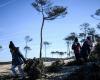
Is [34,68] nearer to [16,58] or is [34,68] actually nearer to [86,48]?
[16,58]

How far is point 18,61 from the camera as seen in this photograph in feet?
41.6

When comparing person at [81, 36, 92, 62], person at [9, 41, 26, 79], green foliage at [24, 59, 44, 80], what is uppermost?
person at [81, 36, 92, 62]

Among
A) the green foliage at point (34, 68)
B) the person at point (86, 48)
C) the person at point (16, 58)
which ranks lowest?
the green foliage at point (34, 68)

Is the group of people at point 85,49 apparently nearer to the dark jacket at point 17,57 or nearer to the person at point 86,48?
the person at point 86,48

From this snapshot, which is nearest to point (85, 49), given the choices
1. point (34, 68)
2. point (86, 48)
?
point (86, 48)

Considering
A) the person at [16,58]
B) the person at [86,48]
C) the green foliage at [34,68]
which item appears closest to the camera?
the green foliage at [34,68]

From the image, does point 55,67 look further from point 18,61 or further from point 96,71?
point 96,71

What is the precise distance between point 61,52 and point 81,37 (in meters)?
25.1

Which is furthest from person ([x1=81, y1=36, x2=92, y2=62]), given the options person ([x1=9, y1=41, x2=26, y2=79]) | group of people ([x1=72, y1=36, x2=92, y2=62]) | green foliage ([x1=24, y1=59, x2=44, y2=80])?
person ([x1=9, y1=41, x2=26, y2=79])

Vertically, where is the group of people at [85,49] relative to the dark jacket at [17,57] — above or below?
above

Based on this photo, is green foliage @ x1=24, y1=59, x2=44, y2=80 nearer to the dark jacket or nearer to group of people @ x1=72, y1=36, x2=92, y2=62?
the dark jacket

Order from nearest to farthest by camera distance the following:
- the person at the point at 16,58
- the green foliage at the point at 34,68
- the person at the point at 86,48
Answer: the green foliage at the point at 34,68 < the person at the point at 16,58 < the person at the point at 86,48

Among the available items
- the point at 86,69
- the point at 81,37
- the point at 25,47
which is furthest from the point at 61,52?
the point at 86,69

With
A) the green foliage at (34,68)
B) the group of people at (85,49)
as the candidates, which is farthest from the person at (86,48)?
the green foliage at (34,68)
